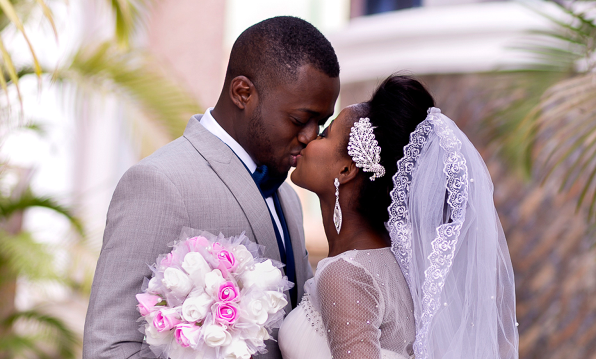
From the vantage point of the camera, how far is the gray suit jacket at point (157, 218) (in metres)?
1.95

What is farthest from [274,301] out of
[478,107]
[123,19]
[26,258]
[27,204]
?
[478,107]

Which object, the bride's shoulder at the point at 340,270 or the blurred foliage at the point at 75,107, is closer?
the bride's shoulder at the point at 340,270

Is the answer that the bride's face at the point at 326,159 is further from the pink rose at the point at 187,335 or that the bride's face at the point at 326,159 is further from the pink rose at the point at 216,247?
the pink rose at the point at 187,335

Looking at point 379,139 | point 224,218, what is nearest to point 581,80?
point 379,139

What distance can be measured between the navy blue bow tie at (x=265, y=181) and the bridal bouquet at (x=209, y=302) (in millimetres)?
515

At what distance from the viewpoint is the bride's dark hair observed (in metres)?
2.19

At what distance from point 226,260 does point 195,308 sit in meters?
0.18

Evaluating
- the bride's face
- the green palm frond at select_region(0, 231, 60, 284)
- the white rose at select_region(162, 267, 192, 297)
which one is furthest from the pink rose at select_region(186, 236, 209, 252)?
the green palm frond at select_region(0, 231, 60, 284)

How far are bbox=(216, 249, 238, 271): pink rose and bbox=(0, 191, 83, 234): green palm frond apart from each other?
290 cm

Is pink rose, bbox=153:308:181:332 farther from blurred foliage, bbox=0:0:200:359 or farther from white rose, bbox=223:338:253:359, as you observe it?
blurred foliage, bbox=0:0:200:359

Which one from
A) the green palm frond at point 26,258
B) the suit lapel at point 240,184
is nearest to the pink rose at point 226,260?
the suit lapel at point 240,184

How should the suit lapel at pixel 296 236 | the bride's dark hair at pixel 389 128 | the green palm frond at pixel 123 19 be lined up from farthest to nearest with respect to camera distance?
the green palm frond at pixel 123 19 < the suit lapel at pixel 296 236 < the bride's dark hair at pixel 389 128

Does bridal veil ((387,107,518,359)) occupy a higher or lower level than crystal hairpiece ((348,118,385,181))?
lower

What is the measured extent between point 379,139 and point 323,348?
81cm
